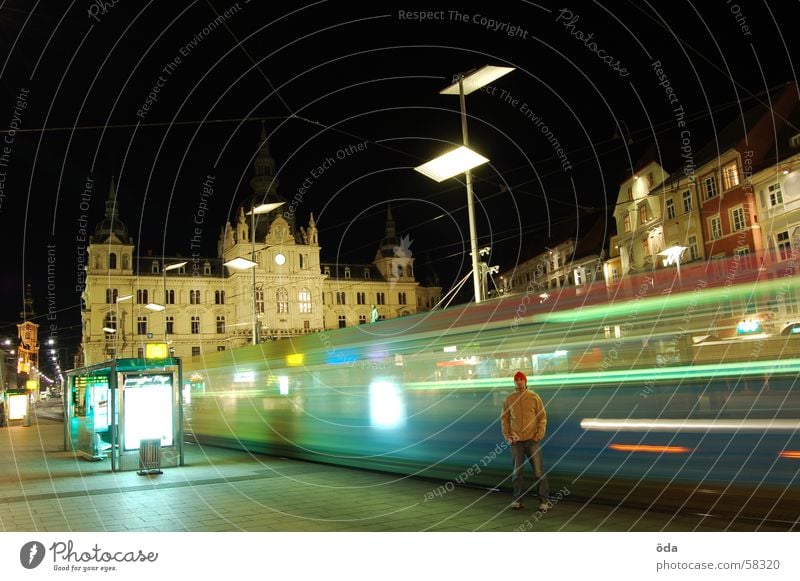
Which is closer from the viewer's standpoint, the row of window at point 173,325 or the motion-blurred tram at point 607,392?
the motion-blurred tram at point 607,392

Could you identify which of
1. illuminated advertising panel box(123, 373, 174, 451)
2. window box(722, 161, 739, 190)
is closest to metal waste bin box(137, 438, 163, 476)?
illuminated advertising panel box(123, 373, 174, 451)

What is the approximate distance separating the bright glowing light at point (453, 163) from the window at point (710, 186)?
29.6 meters

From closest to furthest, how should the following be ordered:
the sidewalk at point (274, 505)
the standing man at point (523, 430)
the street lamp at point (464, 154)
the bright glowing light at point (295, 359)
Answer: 1. the sidewalk at point (274, 505)
2. the standing man at point (523, 430)
3. the street lamp at point (464, 154)
4. the bright glowing light at point (295, 359)

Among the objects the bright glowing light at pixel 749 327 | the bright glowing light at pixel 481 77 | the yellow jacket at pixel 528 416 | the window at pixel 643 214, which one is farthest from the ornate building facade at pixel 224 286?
the bright glowing light at pixel 749 327

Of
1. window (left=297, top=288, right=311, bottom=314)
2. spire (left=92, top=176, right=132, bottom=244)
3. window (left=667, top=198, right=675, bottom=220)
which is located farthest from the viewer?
window (left=297, top=288, right=311, bottom=314)

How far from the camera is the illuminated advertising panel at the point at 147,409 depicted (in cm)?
1598

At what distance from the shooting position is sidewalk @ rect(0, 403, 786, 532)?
8.85 m

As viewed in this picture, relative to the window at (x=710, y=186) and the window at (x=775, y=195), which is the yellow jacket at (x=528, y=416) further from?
the window at (x=710, y=186)

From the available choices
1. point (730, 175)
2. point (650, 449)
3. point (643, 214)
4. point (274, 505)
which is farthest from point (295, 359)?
point (643, 214)
